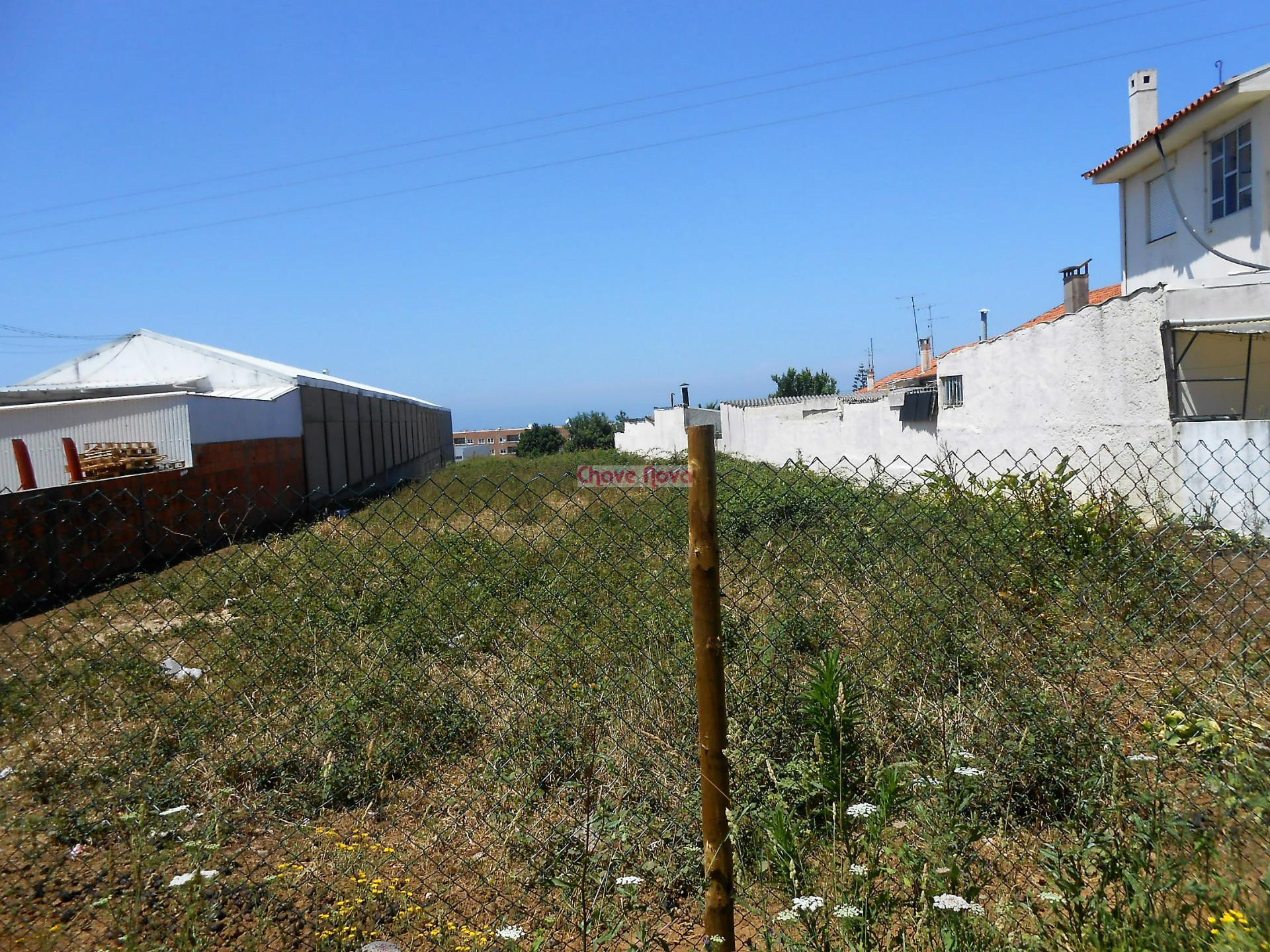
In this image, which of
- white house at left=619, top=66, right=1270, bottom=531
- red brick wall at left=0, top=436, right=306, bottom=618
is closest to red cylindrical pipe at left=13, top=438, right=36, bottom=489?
red brick wall at left=0, top=436, right=306, bottom=618

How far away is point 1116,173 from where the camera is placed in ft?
48.6

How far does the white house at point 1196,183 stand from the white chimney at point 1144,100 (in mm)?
13

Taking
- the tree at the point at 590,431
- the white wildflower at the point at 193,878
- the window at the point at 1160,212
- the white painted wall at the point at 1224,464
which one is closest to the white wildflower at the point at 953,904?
the white wildflower at the point at 193,878

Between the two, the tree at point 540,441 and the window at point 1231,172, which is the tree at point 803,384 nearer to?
the tree at point 540,441

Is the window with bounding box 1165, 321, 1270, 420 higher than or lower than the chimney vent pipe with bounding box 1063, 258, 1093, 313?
lower

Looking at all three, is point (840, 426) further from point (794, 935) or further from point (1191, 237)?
point (794, 935)

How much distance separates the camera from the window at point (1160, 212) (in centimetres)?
1387

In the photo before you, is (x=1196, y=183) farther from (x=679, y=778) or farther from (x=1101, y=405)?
(x=679, y=778)

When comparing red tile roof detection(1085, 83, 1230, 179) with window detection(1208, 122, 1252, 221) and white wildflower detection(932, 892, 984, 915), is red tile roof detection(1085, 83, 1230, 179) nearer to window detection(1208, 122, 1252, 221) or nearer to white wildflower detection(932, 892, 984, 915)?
window detection(1208, 122, 1252, 221)

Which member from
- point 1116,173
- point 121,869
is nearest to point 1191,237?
point 1116,173

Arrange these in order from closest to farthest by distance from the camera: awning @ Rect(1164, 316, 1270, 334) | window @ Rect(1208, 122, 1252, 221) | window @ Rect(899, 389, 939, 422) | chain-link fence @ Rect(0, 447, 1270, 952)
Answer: chain-link fence @ Rect(0, 447, 1270, 952)
awning @ Rect(1164, 316, 1270, 334)
window @ Rect(1208, 122, 1252, 221)
window @ Rect(899, 389, 939, 422)

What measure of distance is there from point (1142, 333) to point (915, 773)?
8557 millimetres

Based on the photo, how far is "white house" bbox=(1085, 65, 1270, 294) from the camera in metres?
Result: 11.5

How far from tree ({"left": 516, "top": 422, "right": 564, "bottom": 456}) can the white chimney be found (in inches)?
1644
